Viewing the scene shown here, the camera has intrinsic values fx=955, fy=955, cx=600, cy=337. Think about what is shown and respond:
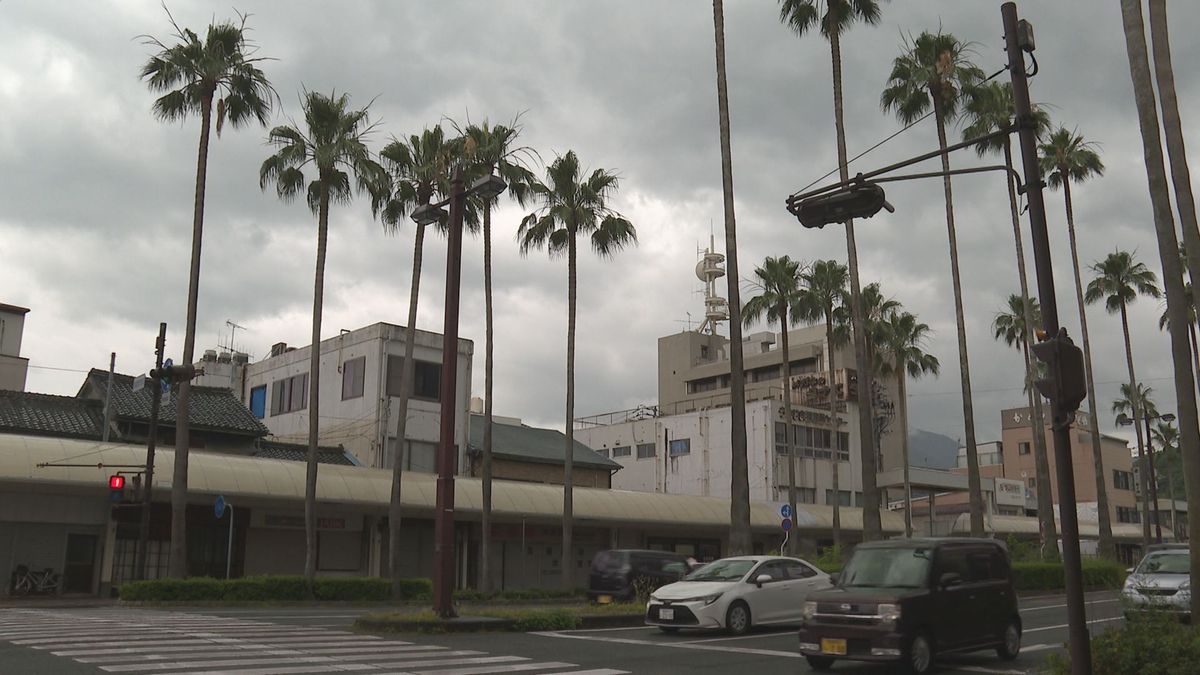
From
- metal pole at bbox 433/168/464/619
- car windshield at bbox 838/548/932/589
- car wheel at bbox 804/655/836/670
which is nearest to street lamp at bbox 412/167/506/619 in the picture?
metal pole at bbox 433/168/464/619

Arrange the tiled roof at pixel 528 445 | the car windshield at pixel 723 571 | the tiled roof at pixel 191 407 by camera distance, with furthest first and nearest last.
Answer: the tiled roof at pixel 528 445 → the tiled roof at pixel 191 407 → the car windshield at pixel 723 571

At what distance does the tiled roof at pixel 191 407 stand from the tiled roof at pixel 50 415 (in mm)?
857

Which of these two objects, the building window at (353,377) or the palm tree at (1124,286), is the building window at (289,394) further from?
the palm tree at (1124,286)

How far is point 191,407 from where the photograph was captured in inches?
1446

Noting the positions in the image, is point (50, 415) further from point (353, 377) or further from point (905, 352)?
point (905, 352)

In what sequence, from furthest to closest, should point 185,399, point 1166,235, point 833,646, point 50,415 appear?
point 50,415 < point 185,399 < point 1166,235 < point 833,646

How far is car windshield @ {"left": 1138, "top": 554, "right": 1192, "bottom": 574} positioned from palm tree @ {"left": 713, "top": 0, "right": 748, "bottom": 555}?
328 inches

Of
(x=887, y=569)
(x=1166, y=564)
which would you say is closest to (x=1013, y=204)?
(x=1166, y=564)

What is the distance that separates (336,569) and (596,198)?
16543 millimetres

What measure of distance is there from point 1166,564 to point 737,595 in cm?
886

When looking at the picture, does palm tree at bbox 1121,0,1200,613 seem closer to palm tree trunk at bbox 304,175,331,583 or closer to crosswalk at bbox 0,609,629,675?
crosswalk at bbox 0,609,629,675

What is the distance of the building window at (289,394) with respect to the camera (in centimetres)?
4494

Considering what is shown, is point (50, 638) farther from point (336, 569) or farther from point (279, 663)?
point (336, 569)

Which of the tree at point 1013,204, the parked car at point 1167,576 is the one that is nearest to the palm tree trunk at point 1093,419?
the tree at point 1013,204
